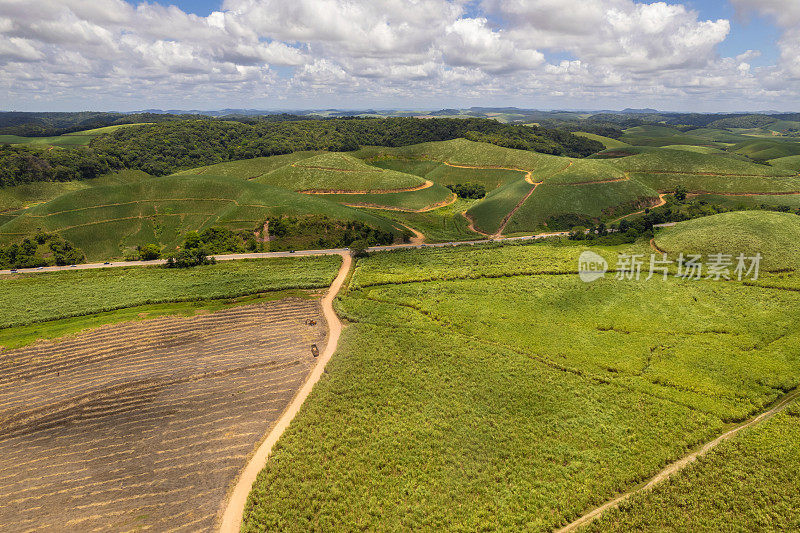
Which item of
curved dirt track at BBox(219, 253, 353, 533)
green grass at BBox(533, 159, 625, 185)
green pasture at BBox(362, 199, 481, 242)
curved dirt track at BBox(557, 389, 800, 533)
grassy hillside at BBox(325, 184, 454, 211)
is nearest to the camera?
curved dirt track at BBox(557, 389, 800, 533)

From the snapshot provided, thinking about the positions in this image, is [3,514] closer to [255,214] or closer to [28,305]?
[28,305]

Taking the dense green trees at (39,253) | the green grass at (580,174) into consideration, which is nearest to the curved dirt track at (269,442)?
the dense green trees at (39,253)

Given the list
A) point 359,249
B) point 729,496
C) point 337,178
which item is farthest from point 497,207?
point 729,496

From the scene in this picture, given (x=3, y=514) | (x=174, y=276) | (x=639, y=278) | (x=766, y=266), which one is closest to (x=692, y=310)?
(x=639, y=278)

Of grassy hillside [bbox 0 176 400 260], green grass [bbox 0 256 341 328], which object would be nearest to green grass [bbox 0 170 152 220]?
grassy hillside [bbox 0 176 400 260]

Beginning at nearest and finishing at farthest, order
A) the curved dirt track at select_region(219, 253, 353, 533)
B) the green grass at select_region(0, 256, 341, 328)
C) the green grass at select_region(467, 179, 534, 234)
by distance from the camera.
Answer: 1. the curved dirt track at select_region(219, 253, 353, 533)
2. the green grass at select_region(0, 256, 341, 328)
3. the green grass at select_region(467, 179, 534, 234)

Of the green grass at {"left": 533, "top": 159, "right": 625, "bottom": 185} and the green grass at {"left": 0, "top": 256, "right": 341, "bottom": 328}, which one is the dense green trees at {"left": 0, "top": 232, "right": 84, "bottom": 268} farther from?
the green grass at {"left": 533, "top": 159, "right": 625, "bottom": 185}

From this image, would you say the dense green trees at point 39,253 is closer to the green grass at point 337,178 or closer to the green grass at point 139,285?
the green grass at point 139,285

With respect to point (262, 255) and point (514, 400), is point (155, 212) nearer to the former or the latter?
point (262, 255)

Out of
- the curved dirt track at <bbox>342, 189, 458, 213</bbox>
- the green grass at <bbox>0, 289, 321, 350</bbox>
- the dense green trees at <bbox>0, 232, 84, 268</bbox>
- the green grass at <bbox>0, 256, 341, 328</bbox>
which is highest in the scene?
the curved dirt track at <bbox>342, 189, 458, 213</bbox>
